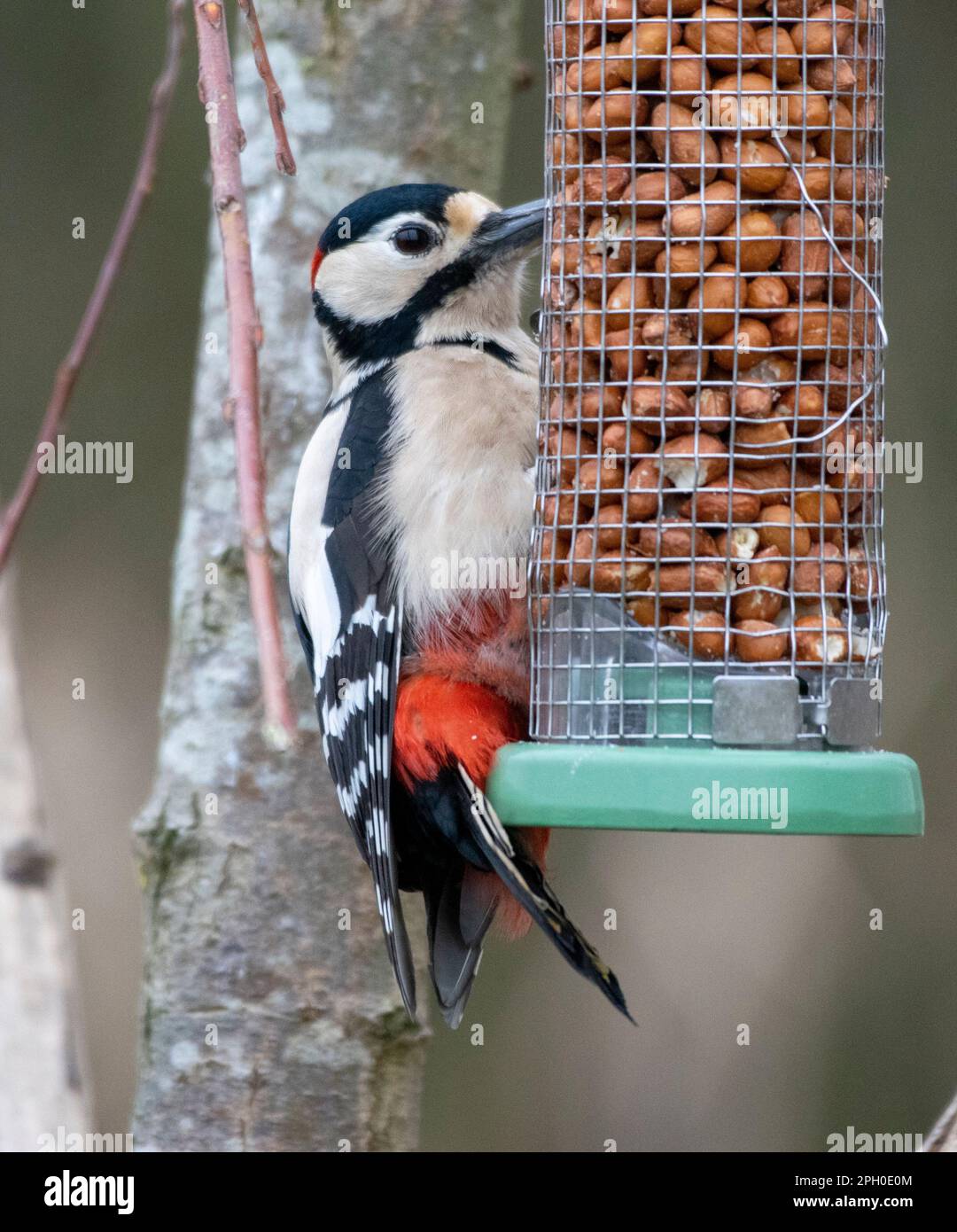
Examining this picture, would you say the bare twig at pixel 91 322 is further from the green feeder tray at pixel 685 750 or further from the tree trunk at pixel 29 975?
the tree trunk at pixel 29 975

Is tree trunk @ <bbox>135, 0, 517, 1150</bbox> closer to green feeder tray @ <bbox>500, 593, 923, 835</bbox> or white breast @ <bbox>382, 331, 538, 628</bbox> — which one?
white breast @ <bbox>382, 331, 538, 628</bbox>

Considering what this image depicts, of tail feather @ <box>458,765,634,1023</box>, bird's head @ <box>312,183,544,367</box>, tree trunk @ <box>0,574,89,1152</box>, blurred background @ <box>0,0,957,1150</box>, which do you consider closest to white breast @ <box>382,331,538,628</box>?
bird's head @ <box>312,183,544,367</box>

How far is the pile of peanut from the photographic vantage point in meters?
2.38

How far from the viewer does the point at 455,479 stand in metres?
2.84

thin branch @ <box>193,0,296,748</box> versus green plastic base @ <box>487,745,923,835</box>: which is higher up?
thin branch @ <box>193,0,296,748</box>

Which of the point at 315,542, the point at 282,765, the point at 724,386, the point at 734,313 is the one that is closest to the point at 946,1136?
the point at 724,386

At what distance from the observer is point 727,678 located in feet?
7.61

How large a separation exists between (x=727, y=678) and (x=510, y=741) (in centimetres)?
56

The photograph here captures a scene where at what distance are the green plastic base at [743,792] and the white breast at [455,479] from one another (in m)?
0.67

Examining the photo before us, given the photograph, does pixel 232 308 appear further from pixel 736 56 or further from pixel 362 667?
pixel 362 667

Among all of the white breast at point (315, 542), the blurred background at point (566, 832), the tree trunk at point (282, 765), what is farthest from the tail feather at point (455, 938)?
the blurred background at point (566, 832)

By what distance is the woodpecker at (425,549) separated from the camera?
108 inches

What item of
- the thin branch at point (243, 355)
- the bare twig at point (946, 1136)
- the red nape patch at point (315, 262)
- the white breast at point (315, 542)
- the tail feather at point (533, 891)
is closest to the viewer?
the thin branch at point (243, 355)

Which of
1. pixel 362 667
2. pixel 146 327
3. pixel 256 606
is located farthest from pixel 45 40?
pixel 256 606
